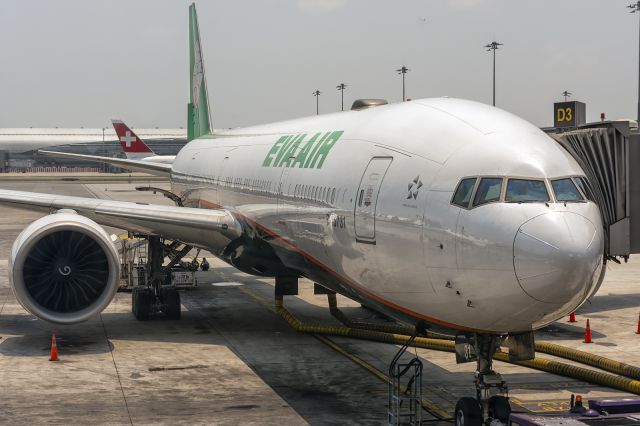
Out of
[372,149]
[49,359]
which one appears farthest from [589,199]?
[49,359]

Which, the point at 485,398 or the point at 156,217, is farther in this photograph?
the point at 156,217

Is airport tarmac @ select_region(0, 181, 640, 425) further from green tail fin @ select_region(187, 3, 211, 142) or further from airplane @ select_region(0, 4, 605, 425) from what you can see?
green tail fin @ select_region(187, 3, 211, 142)

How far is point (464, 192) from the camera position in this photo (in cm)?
1143

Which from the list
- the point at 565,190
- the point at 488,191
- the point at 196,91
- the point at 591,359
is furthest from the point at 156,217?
the point at 196,91

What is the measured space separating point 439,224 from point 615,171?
6100 mm

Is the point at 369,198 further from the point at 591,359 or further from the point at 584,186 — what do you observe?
the point at 591,359

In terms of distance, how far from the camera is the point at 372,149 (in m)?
14.3

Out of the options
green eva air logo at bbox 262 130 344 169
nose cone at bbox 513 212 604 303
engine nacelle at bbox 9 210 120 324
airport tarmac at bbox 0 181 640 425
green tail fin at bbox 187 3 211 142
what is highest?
green tail fin at bbox 187 3 211 142

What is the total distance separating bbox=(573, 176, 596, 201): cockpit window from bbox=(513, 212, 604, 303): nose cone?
2.80 feet

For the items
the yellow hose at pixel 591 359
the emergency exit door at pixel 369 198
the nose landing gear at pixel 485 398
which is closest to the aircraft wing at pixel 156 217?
the yellow hose at pixel 591 359

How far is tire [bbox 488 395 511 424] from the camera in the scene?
1193 cm

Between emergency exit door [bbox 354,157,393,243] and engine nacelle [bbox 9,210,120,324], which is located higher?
emergency exit door [bbox 354,157,393,243]

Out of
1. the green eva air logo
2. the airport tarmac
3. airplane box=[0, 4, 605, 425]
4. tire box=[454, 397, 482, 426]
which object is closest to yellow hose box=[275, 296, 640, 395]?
the airport tarmac

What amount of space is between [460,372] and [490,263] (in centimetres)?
725
